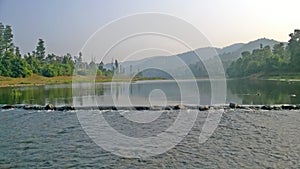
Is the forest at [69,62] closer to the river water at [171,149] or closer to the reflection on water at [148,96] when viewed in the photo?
the reflection on water at [148,96]

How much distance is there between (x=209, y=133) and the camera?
62.2ft

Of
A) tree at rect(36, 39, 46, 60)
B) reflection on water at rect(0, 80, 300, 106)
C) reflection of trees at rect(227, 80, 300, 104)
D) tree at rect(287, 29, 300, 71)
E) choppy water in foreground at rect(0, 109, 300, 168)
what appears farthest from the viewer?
tree at rect(36, 39, 46, 60)

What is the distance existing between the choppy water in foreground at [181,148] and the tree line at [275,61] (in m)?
78.0

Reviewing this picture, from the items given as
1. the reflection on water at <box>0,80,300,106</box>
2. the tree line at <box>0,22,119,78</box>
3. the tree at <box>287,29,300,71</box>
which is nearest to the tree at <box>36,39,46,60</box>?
the tree line at <box>0,22,119,78</box>

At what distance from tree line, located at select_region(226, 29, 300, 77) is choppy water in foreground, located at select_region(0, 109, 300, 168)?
78.0m

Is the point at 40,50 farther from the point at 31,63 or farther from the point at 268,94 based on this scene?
the point at 268,94

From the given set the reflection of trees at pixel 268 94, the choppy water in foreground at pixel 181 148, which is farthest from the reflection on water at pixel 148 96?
the choppy water in foreground at pixel 181 148

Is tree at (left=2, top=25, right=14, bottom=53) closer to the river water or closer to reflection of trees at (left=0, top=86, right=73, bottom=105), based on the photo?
reflection of trees at (left=0, top=86, right=73, bottom=105)

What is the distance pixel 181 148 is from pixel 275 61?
96614 millimetres

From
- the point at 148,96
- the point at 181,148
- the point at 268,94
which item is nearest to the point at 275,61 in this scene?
the point at 268,94

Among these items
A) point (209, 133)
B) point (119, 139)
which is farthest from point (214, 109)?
point (119, 139)

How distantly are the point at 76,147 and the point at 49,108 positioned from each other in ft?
59.6

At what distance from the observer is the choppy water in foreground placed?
504 inches

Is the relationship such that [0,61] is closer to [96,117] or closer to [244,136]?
[96,117]
